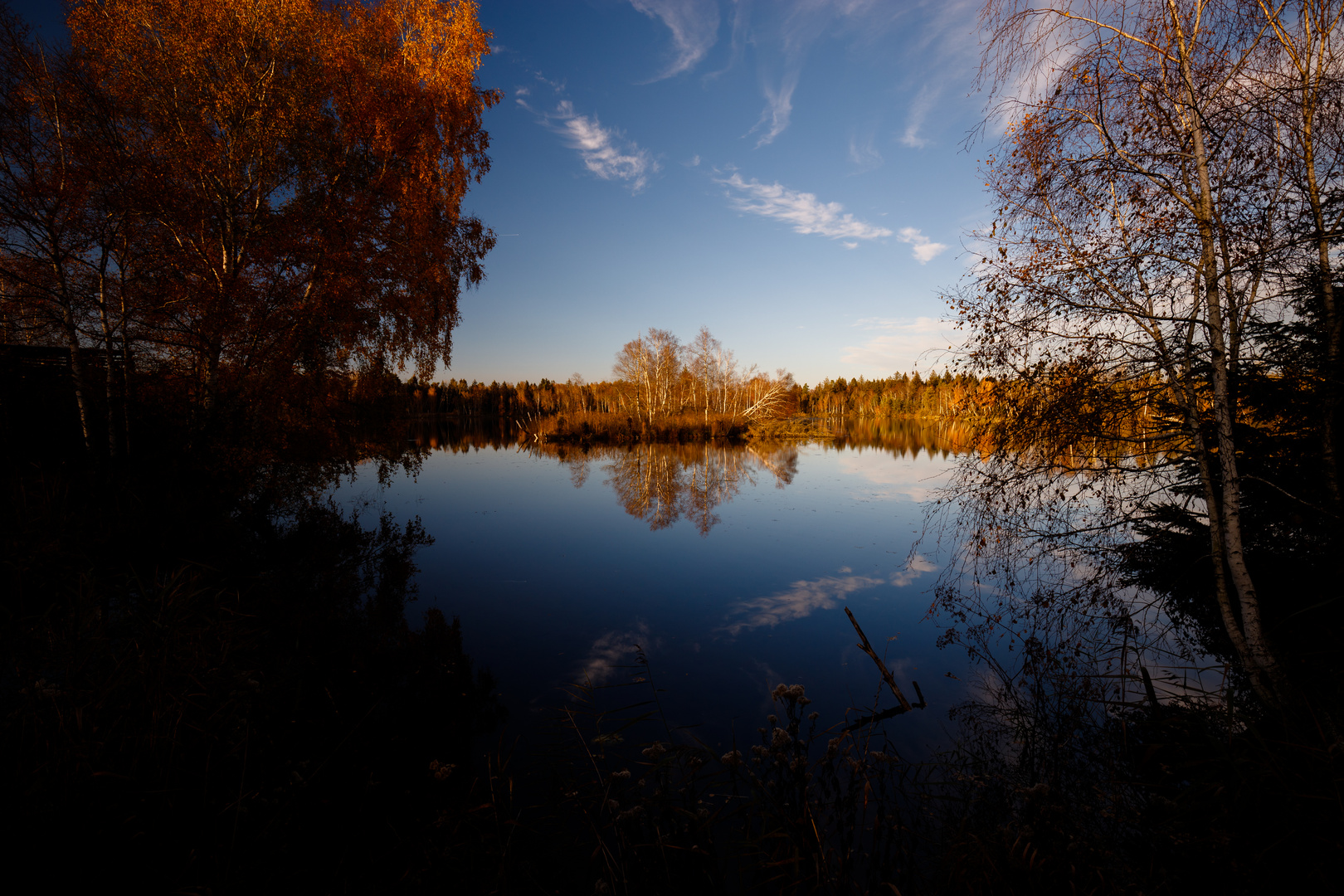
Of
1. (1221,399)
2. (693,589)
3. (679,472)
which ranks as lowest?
(693,589)

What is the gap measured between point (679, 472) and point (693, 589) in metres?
13.4

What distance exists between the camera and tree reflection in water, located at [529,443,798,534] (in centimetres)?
1466

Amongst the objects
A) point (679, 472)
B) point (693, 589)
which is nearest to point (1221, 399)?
point (693, 589)

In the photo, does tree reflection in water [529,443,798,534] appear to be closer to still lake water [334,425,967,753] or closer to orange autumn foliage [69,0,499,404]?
still lake water [334,425,967,753]

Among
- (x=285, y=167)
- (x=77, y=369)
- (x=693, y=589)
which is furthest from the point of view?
(x=285, y=167)

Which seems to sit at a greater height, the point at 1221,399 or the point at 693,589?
the point at 1221,399

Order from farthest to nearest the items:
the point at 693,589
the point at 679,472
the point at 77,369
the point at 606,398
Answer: the point at 606,398, the point at 679,472, the point at 77,369, the point at 693,589

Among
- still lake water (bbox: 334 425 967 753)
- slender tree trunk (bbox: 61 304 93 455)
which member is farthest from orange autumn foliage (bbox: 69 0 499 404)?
still lake water (bbox: 334 425 967 753)

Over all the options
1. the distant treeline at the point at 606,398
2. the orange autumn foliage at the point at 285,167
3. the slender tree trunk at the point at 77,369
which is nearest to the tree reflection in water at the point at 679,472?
the orange autumn foliage at the point at 285,167

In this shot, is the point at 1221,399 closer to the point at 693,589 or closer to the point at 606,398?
the point at 693,589

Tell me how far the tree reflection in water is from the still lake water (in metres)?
0.17

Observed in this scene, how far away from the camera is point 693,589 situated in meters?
8.38

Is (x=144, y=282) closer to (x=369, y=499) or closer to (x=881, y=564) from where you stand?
(x=369, y=499)

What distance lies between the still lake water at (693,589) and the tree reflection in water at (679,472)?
169 mm
